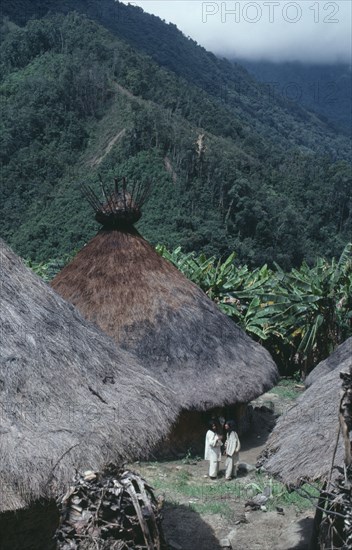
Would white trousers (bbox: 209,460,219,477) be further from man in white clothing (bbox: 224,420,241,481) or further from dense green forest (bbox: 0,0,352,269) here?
dense green forest (bbox: 0,0,352,269)

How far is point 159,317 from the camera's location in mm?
13328

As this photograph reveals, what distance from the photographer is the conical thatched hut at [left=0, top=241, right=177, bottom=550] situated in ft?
19.4

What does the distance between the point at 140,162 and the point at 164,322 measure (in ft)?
153


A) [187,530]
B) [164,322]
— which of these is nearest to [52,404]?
[187,530]

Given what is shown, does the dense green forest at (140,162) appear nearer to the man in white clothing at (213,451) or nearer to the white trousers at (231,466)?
the man in white clothing at (213,451)

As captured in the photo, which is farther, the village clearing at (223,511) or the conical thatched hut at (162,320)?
the conical thatched hut at (162,320)

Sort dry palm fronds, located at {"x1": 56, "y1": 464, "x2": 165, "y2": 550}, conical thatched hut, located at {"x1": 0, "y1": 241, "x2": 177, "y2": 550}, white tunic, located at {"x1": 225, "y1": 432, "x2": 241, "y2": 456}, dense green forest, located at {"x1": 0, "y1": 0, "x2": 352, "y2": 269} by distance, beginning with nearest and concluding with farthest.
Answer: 1. dry palm fronds, located at {"x1": 56, "y1": 464, "x2": 165, "y2": 550}
2. conical thatched hut, located at {"x1": 0, "y1": 241, "x2": 177, "y2": 550}
3. white tunic, located at {"x1": 225, "y1": 432, "x2": 241, "y2": 456}
4. dense green forest, located at {"x1": 0, "y1": 0, "x2": 352, "y2": 269}

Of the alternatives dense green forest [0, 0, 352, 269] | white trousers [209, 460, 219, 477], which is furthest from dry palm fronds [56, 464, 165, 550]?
dense green forest [0, 0, 352, 269]

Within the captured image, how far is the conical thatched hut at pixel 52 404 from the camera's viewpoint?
5922 millimetres

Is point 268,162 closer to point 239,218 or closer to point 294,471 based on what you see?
point 239,218

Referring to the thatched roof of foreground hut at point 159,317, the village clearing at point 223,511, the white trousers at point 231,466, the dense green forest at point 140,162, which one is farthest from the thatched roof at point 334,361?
the dense green forest at point 140,162

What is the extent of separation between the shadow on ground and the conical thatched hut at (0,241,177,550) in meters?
2.00

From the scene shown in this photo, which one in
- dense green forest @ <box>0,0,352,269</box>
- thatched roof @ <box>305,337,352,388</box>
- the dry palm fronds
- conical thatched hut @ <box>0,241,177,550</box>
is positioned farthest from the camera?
dense green forest @ <box>0,0,352,269</box>

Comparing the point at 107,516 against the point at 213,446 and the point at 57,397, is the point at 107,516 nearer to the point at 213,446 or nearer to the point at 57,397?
the point at 57,397
